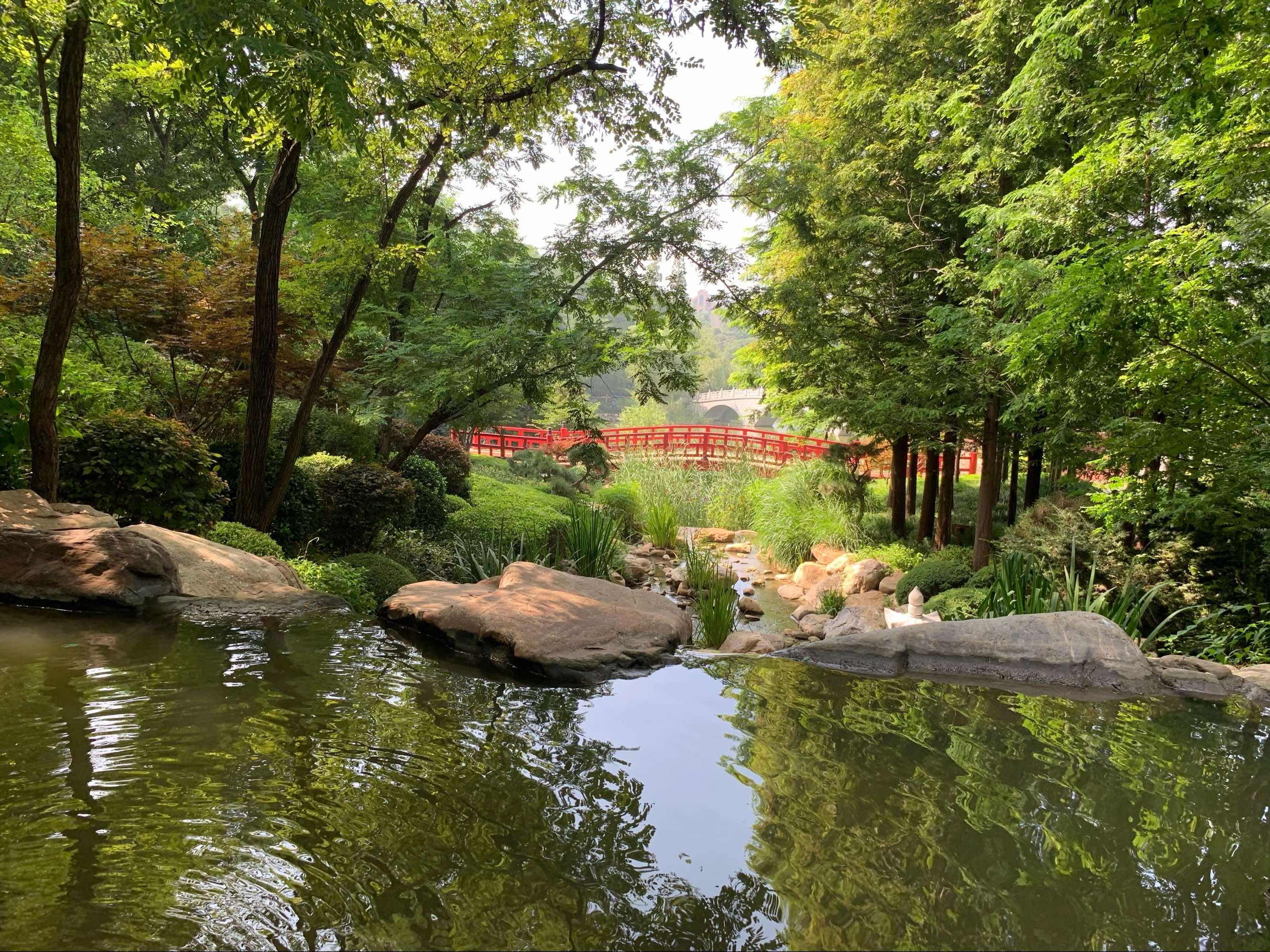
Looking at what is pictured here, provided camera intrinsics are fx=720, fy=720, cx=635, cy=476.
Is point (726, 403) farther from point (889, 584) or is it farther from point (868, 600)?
point (868, 600)

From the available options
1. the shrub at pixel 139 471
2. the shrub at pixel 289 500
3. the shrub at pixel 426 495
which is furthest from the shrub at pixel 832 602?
the shrub at pixel 139 471

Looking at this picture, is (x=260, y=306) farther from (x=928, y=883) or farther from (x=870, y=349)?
(x=870, y=349)

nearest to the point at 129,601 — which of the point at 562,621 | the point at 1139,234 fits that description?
the point at 562,621

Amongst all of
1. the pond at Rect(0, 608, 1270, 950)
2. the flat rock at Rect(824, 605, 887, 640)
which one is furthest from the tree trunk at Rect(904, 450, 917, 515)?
the pond at Rect(0, 608, 1270, 950)

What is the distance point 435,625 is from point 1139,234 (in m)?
5.38

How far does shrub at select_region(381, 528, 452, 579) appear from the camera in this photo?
7173 millimetres

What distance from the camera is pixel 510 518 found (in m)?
8.90

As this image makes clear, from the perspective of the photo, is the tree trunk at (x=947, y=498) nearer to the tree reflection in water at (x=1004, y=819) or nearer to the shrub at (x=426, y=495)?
the tree reflection in water at (x=1004, y=819)

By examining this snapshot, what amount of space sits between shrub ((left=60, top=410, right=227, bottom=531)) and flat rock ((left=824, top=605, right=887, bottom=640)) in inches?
217

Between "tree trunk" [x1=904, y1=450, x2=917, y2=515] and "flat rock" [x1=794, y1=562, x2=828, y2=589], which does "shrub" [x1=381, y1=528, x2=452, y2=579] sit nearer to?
"flat rock" [x1=794, y1=562, x2=828, y2=589]

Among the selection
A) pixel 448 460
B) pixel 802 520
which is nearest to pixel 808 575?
pixel 802 520

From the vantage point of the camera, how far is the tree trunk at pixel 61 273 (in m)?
4.41

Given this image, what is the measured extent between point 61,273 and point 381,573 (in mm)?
3029

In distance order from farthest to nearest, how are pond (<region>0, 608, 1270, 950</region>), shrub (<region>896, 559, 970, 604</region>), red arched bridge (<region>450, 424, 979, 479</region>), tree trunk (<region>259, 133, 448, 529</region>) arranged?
red arched bridge (<region>450, 424, 979, 479</region>) < shrub (<region>896, 559, 970, 604</region>) < tree trunk (<region>259, 133, 448, 529</region>) < pond (<region>0, 608, 1270, 950</region>)
